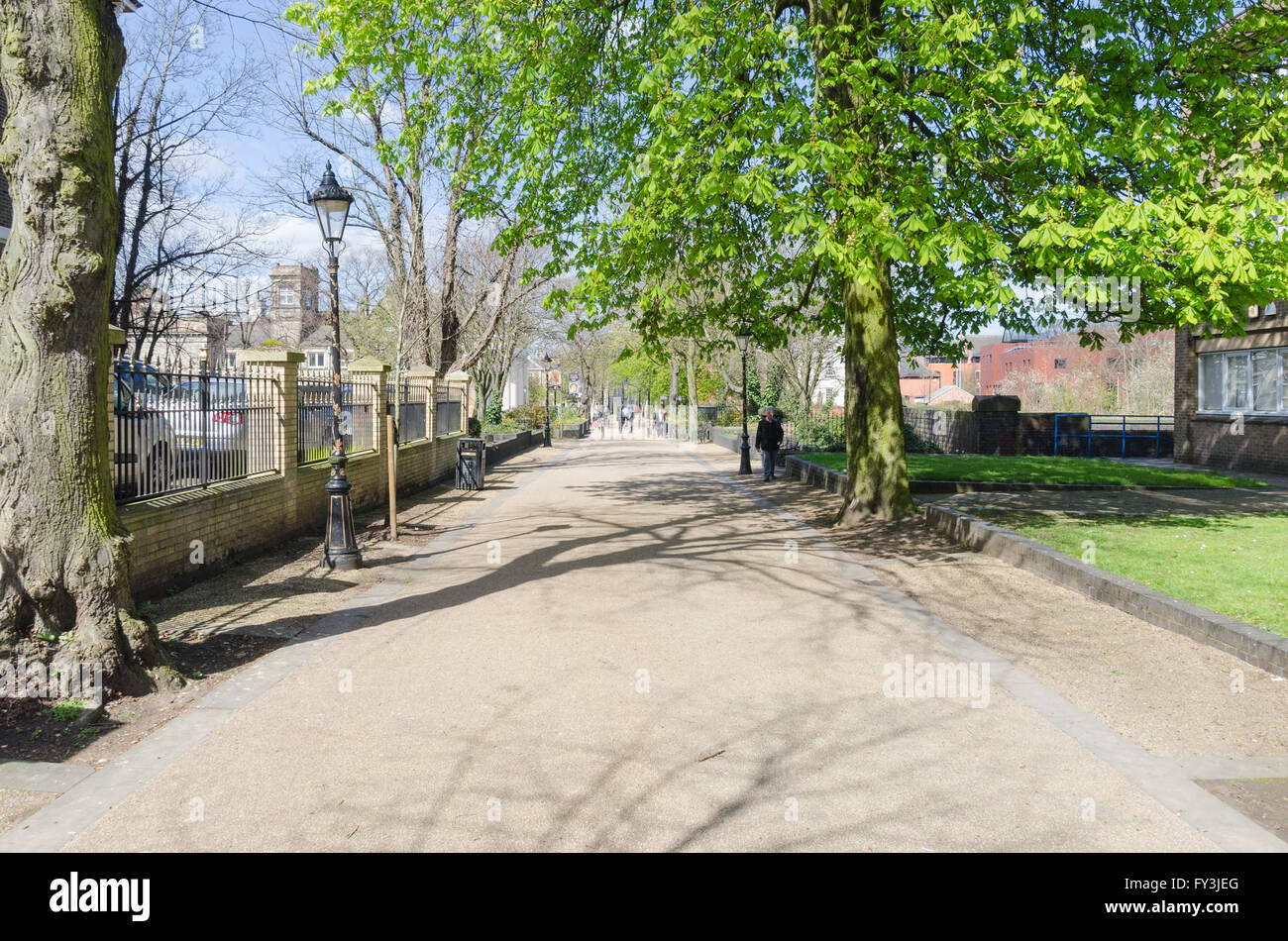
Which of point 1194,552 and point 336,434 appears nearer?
point 1194,552

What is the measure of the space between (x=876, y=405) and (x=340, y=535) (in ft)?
25.2

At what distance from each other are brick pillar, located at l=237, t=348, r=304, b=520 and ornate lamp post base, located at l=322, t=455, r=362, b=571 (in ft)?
6.43

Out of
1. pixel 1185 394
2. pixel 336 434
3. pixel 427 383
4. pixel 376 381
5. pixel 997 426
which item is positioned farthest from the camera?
pixel 997 426

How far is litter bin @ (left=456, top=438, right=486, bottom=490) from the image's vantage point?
2092 cm

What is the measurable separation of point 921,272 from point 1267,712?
11.6m

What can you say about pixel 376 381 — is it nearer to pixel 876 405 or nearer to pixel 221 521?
pixel 221 521

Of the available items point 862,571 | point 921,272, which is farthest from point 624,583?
point 921,272

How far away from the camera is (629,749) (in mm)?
5094

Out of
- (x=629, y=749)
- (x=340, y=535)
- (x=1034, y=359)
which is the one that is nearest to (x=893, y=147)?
(x=340, y=535)

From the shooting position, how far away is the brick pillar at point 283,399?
40.4 feet

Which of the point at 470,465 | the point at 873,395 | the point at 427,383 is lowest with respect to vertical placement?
the point at 470,465

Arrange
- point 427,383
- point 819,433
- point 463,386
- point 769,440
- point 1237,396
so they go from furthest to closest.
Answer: point 819,433
point 463,386
point 1237,396
point 769,440
point 427,383

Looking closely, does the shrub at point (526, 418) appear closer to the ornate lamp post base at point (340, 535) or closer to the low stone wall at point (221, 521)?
the low stone wall at point (221, 521)

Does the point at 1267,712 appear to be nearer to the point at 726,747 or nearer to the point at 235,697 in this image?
the point at 726,747
